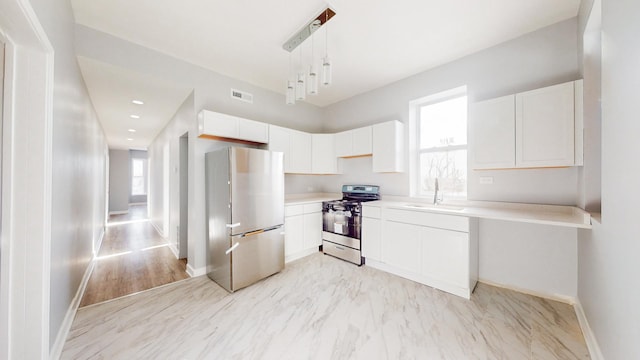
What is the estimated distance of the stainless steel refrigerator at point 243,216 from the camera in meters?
2.58

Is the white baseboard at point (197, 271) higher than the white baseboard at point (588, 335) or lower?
lower

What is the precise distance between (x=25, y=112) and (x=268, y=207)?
2.08 metres

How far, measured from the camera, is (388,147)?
338cm

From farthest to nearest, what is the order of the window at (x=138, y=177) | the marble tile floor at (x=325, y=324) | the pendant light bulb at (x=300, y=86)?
the window at (x=138, y=177) < the pendant light bulb at (x=300, y=86) < the marble tile floor at (x=325, y=324)

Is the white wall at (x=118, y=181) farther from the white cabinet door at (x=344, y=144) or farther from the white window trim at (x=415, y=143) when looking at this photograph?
the white window trim at (x=415, y=143)

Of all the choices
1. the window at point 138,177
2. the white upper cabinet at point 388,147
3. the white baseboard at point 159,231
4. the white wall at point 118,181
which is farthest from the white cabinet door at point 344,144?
the window at point 138,177

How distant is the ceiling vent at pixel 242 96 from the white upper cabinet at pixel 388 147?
2085 mm

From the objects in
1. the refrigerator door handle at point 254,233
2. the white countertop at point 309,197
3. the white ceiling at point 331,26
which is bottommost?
the refrigerator door handle at point 254,233

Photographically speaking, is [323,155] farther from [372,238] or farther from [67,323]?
[67,323]

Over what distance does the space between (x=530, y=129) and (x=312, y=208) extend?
2.88 meters

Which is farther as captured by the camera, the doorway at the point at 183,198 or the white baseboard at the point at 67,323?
the doorway at the point at 183,198

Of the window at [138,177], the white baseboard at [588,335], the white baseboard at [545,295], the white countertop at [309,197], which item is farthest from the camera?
the window at [138,177]

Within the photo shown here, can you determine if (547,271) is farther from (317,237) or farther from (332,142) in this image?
(332,142)

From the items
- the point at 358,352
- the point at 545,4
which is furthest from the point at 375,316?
the point at 545,4
